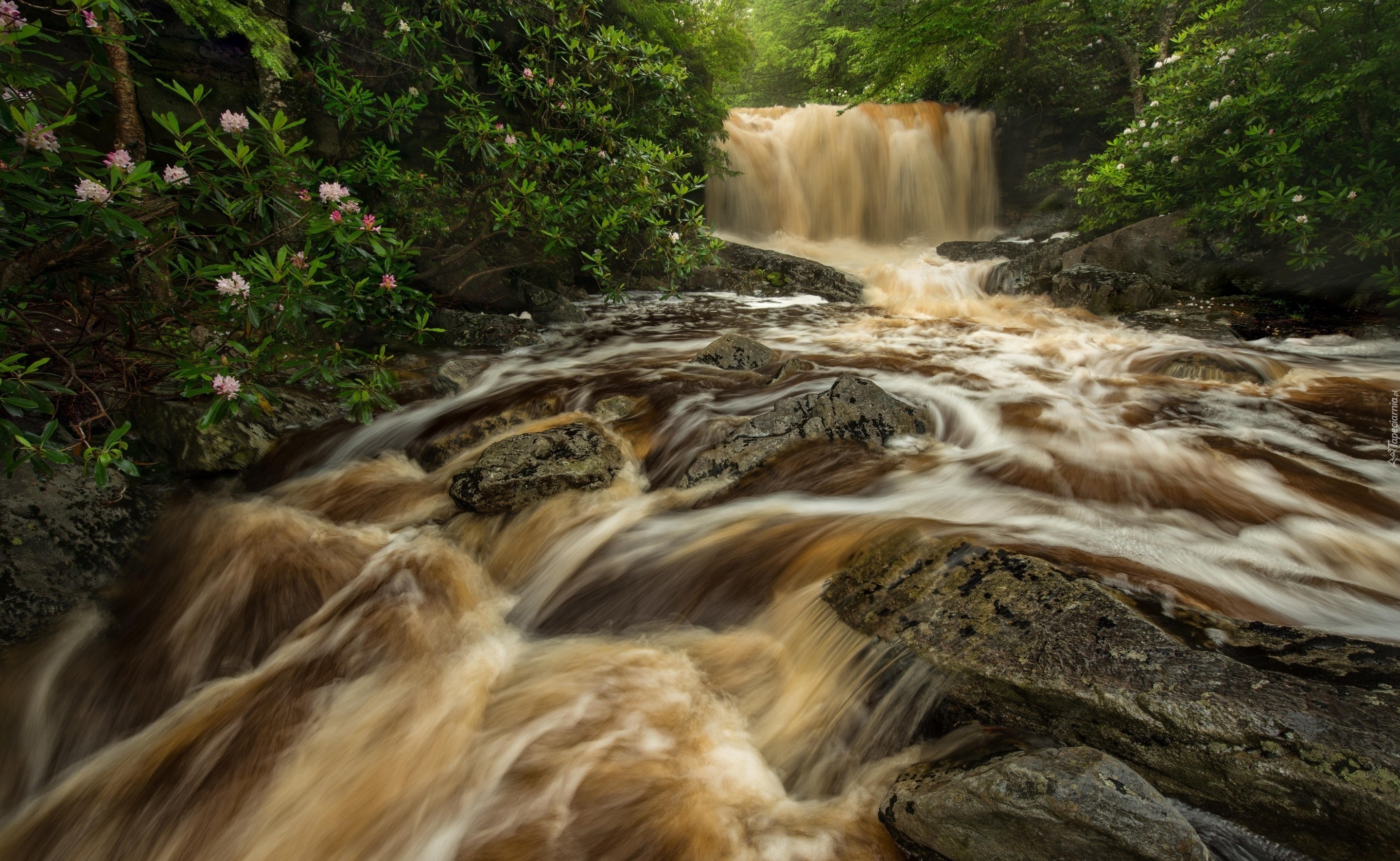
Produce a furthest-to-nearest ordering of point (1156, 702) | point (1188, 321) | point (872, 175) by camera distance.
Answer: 1. point (872, 175)
2. point (1188, 321)
3. point (1156, 702)

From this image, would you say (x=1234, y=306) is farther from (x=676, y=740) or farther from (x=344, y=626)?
(x=344, y=626)

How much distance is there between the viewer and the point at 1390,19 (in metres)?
5.67

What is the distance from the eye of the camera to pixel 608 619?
275 cm

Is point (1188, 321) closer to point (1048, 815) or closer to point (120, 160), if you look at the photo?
point (1048, 815)

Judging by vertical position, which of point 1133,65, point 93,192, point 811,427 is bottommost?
point 811,427

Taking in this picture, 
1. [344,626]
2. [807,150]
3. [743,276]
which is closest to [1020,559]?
[344,626]

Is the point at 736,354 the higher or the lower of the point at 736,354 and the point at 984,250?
the lower

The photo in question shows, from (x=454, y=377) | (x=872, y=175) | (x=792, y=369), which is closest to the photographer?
(x=454, y=377)

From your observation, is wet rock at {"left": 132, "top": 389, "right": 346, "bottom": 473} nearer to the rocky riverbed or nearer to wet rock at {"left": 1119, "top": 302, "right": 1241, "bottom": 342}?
the rocky riverbed

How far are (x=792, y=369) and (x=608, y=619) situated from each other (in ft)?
11.4

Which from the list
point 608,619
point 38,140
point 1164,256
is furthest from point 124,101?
point 1164,256

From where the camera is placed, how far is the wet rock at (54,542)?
2.65 metres

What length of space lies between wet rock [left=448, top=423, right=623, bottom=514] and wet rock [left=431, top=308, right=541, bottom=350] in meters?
3.38

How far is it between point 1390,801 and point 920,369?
16.2 ft
